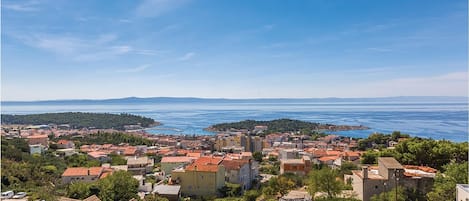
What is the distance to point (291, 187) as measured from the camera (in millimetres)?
13781

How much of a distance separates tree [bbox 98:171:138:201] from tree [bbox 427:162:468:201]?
8962 mm

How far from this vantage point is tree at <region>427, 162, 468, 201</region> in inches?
306

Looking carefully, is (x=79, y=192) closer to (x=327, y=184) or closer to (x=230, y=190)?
(x=230, y=190)

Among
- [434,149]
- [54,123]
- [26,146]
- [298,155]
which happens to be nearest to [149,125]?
[54,123]

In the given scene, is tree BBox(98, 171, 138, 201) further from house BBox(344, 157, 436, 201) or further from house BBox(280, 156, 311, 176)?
house BBox(280, 156, 311, 176)

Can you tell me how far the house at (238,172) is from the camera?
55.1 feet

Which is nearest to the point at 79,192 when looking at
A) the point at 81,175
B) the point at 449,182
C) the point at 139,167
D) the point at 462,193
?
the point at 81,175

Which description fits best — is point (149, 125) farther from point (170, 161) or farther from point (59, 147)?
point (170, 161)

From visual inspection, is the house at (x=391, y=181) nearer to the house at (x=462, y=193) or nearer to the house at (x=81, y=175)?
the house at (x=462, y=193)

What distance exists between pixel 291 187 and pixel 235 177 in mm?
3712

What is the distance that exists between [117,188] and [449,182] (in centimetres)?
979

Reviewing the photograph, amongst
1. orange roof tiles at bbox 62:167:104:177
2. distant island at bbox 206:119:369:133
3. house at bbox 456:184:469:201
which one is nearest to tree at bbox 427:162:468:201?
house at bbox 456:184:469:201

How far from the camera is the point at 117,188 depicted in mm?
11969

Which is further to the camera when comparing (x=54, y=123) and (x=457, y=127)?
(x=54, y=123)
